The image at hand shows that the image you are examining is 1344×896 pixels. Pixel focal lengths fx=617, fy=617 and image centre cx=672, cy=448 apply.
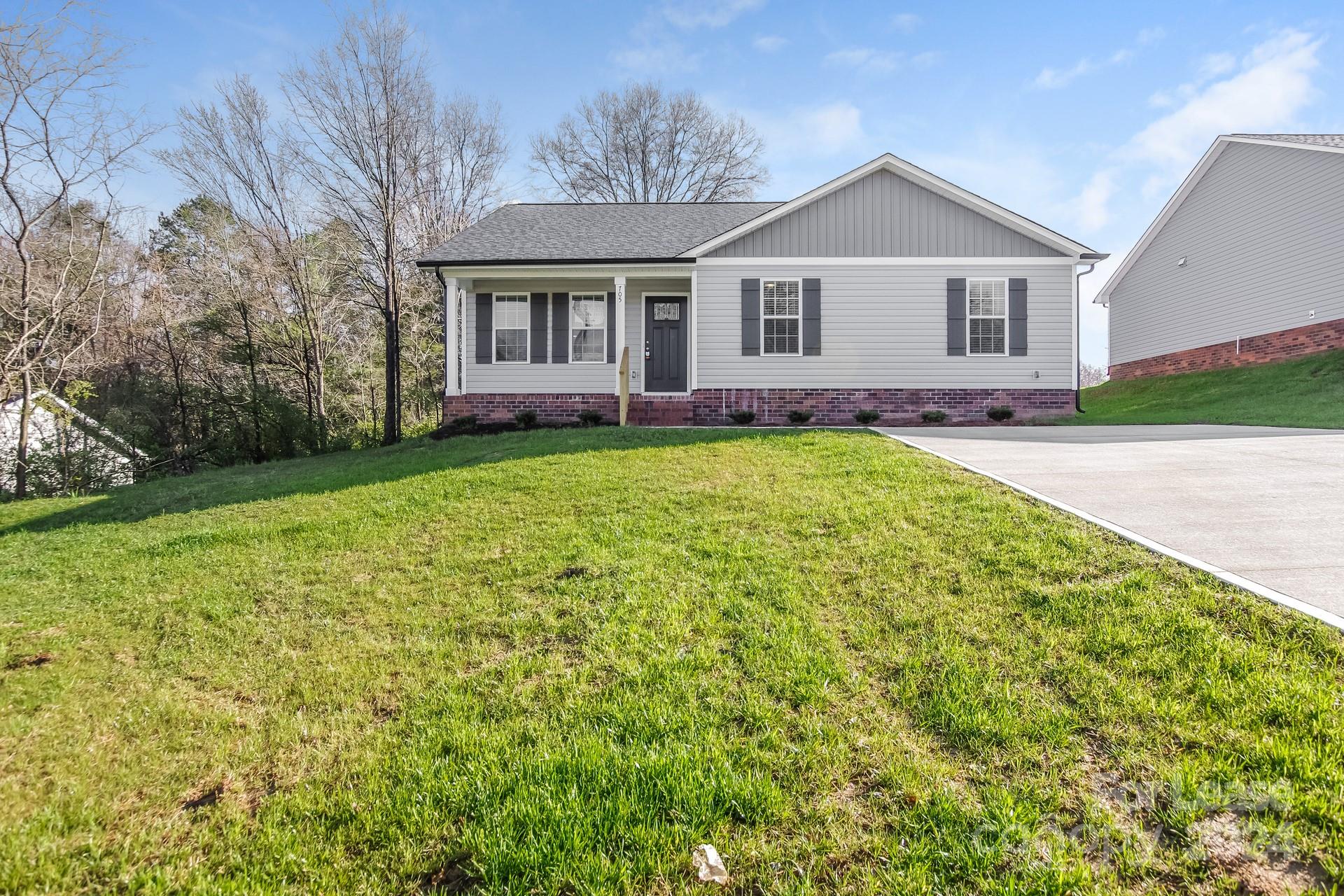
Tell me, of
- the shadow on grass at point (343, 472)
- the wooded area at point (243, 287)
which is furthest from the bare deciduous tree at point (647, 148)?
the shadow on grass at point (343, 472)

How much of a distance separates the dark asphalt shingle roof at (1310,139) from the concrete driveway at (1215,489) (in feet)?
31.2

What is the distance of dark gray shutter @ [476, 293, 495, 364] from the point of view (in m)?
13.0

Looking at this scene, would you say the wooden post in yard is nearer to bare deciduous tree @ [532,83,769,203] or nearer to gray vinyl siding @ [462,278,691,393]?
gray vinyl siding @ [462,278,691,393]

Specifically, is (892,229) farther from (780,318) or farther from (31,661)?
(31,661)

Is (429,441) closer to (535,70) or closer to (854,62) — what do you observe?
(535,70)

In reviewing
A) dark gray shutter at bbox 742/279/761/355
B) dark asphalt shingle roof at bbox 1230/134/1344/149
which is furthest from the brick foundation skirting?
dark asphalt shingle roof at bbox 1230/134/1344/149

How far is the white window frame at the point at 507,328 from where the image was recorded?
13.1 meters

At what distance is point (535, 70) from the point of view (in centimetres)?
1458

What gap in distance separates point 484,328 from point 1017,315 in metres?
10.9

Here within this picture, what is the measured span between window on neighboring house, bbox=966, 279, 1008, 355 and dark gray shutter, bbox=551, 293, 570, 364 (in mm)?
Result: 8165

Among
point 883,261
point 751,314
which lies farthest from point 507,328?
point 883,261

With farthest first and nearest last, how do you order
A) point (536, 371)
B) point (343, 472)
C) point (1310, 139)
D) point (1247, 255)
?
point (1247, 255) < point (1310, 139) < point (536, 371) < point (343, 472)

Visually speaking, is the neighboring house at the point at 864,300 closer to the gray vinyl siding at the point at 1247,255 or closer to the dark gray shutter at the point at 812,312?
the dark gray shutter at the point at 812,312

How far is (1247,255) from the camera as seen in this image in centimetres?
1600
